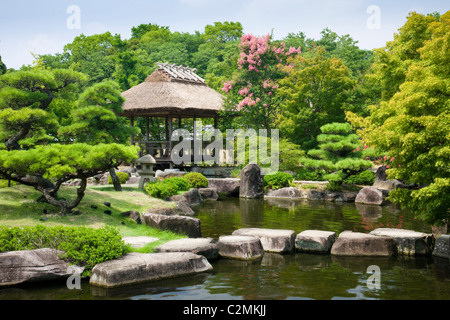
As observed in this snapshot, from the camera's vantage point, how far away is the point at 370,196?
1984cm

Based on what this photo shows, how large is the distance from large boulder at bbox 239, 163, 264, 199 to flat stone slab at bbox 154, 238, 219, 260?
40.2 ft

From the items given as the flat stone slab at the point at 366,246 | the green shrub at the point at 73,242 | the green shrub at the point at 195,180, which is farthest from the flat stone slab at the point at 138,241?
the green shrub at the point at 195,180

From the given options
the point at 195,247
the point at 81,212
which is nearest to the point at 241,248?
the point at 195,247

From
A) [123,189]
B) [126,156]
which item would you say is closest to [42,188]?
[126,156]

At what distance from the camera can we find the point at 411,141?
935 centimetres

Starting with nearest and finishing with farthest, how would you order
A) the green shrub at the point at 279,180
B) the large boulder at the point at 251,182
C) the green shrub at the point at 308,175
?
the large boulder at the point at 251,182
the green shrub at the point at 279,180
the green shrub at the point at 308,175

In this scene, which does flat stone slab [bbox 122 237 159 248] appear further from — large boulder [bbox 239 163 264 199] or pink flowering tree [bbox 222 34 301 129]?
pink flowering tree [bbox 222 34 301 129]

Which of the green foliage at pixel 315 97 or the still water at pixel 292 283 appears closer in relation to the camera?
the still water at pixel 292 283

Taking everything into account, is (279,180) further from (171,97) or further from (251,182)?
(171,97)

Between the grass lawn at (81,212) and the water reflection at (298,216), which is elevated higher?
the grass lawn at (81,212)

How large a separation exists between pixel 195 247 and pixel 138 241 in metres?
1.45

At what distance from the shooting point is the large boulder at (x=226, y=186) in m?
22.7

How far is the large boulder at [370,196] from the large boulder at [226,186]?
616 cm

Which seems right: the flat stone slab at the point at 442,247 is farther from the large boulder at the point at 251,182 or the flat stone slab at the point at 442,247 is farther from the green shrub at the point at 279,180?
the green shrub at the point at 279,180
